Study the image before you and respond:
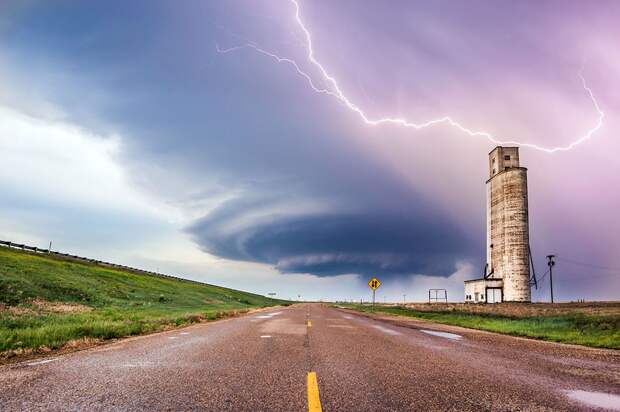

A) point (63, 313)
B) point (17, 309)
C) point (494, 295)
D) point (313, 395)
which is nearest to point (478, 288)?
point (494, 295)

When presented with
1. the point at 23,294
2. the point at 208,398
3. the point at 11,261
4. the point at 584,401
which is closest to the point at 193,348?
the point at 208,398

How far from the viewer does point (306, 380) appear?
5625 mm

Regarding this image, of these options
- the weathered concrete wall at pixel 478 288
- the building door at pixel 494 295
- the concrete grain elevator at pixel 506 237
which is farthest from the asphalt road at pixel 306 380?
the weathered concrete wall at pixel 478 288

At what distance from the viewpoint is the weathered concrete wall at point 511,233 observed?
4906 cm

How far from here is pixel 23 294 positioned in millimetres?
25641

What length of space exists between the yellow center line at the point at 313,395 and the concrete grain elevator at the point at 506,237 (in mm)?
50113

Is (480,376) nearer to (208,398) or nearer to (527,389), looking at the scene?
(527,389)

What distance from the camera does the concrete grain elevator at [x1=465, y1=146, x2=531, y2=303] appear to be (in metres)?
49.2

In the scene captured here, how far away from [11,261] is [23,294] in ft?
49.2

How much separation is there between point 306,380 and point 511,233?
5098 centimetres

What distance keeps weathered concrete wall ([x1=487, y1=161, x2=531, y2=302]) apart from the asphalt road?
1734 inches

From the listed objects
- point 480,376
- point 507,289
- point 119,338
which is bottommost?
point 119,338

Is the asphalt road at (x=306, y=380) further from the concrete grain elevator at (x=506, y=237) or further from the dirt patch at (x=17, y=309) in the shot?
the concrete grain elevator at (x=506, y=237)

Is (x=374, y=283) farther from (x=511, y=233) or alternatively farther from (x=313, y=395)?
(x=313, y=395)
